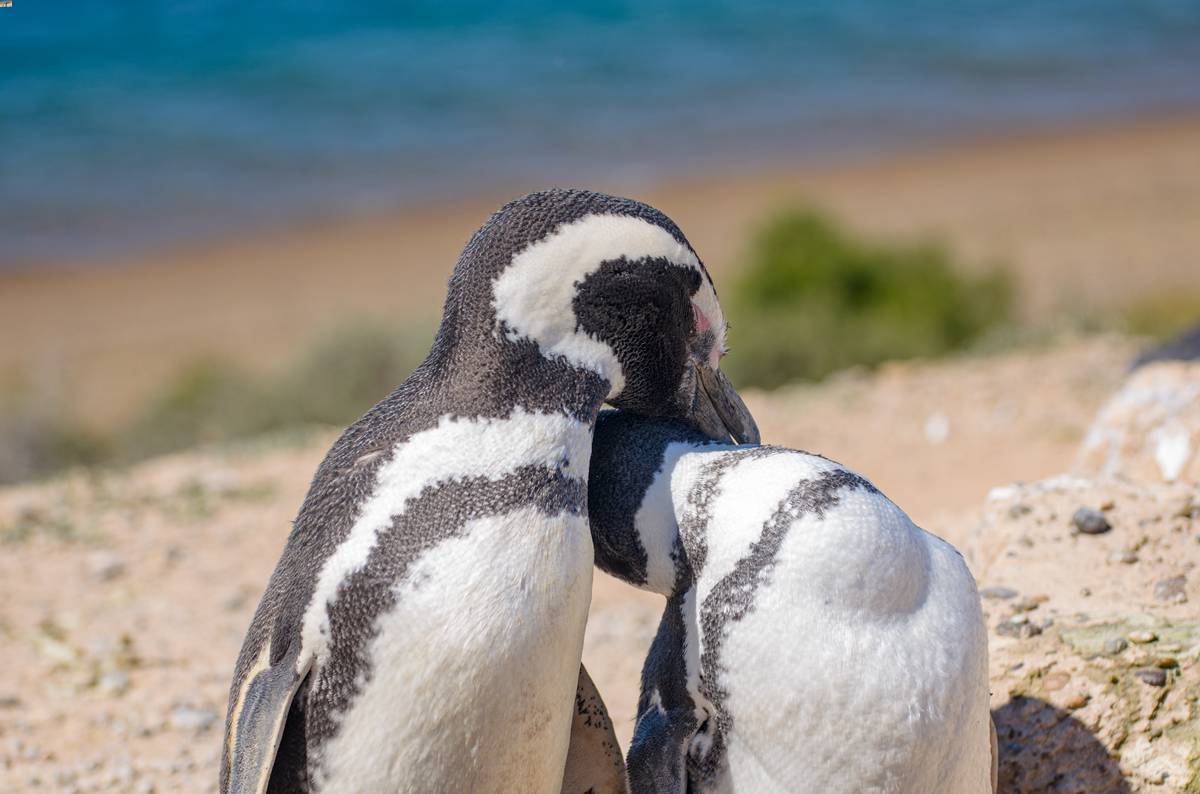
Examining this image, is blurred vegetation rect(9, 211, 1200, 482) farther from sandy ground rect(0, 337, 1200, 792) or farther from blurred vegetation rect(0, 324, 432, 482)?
sandy ground rect(0, 337, 1200, 792)

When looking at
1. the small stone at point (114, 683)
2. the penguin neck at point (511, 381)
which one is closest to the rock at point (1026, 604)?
the penguin neck at point (511, 381)

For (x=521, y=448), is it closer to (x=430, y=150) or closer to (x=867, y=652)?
(x=867, y=652)

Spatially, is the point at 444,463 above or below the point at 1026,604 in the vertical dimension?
above

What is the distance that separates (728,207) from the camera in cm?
1977

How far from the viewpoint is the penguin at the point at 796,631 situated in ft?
7.50

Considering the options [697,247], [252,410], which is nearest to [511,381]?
[252,410]

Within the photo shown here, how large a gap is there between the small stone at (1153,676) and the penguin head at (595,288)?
1152mm

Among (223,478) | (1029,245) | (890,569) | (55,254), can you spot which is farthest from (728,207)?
(890,569)

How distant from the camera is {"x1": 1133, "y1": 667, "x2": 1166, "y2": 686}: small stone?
9.34 ft

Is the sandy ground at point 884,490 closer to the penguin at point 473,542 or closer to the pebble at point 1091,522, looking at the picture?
the pebble at point 1091,522

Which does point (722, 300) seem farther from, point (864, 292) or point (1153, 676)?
point (1153, 676)

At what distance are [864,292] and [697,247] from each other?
5009mm

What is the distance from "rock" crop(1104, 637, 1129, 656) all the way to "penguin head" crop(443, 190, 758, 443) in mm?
1122

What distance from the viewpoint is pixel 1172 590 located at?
319 centimetres
